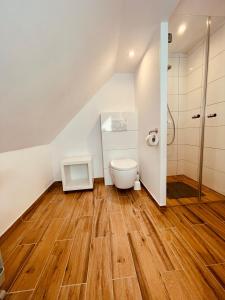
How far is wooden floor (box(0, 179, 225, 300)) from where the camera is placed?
32.6 inches

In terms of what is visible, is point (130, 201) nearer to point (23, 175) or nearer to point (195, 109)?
point (23, 175)

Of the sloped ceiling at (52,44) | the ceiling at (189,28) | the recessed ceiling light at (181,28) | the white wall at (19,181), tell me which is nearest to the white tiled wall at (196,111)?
the ceiling at (189,28)

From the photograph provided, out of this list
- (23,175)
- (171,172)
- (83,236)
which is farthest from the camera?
(171,172)

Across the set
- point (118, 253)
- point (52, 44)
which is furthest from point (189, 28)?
point (118, 253)

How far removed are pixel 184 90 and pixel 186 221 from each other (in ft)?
6.92

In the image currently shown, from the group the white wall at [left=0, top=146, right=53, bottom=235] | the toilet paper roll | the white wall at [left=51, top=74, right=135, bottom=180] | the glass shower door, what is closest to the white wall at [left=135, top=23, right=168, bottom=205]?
the toilet paper roll

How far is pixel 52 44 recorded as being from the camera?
900mm

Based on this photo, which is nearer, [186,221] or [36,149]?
[186,221]

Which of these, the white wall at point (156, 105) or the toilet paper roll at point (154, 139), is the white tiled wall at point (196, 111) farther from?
the toilet paper roll at point (154, 139)

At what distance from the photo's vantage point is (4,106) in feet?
2.99

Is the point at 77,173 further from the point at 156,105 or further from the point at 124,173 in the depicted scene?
the point at 156,105

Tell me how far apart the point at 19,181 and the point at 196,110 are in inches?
104

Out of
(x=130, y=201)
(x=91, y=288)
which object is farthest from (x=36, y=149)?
(x=91, y=288)

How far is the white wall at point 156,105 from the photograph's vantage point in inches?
55.8
